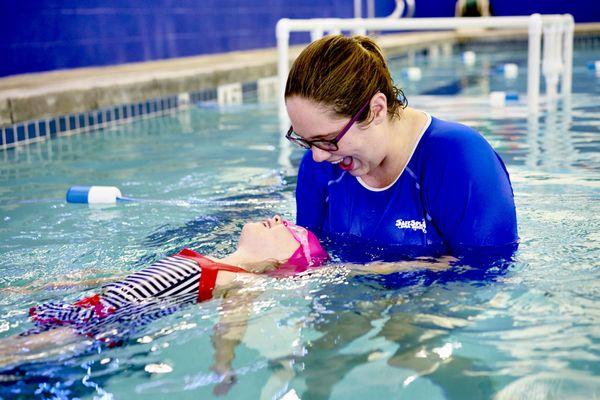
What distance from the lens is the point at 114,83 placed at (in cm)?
839

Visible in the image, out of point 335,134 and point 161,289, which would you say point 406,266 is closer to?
point 335,134

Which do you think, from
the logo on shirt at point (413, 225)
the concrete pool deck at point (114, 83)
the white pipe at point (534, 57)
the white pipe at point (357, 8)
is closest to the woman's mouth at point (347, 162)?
the logo on shirt at point (413, 225)

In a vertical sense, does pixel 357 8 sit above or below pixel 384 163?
above

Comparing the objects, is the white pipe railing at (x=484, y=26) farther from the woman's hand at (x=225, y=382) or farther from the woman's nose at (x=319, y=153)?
the woman's hand at (x=225, y=382)

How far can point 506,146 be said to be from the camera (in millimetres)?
6312

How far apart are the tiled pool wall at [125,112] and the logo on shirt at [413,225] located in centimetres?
490

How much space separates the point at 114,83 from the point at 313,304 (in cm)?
607

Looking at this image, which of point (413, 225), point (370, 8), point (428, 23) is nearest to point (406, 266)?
point (413, 225)

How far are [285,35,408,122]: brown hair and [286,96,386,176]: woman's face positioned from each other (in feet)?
0.10

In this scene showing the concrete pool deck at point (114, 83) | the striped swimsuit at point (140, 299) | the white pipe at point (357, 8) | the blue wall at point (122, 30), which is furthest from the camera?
the white pipe at point (357, 8)

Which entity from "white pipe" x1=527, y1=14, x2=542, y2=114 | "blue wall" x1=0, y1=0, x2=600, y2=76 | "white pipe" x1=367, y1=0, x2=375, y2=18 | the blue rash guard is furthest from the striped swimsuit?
"white pipe" x1=367, y1=0, x2=375, y2=18

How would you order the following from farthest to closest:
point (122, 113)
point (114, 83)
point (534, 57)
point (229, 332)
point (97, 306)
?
point (122, 113)
point (114, 83)
point (534, 57)
point (97, 306)
point (229, 332)

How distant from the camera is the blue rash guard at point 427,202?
285cm

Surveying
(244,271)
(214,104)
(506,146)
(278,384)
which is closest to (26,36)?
(214,104)
